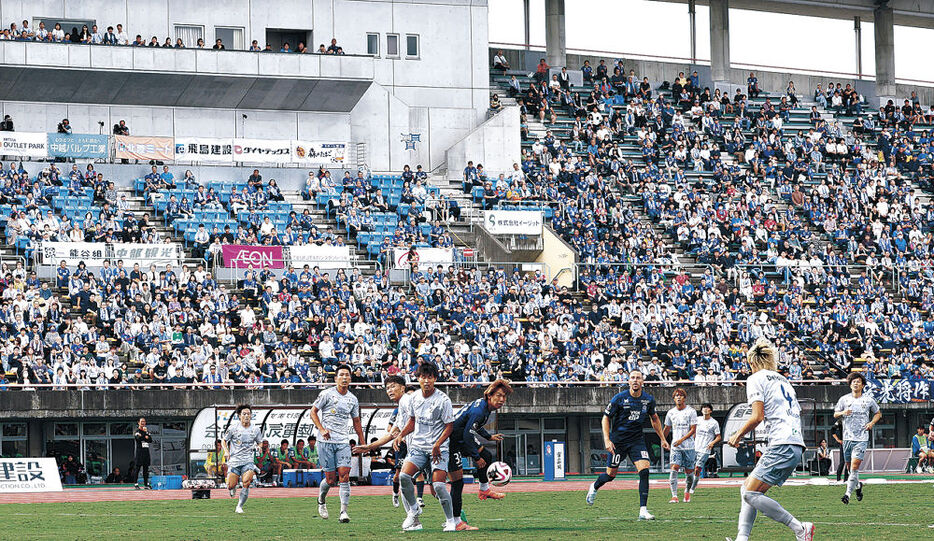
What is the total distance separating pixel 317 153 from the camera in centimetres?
5519

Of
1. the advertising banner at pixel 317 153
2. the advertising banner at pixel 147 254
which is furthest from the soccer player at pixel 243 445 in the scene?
the advertising banner at pixel 317 153

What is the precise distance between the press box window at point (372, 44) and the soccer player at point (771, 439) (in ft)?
157

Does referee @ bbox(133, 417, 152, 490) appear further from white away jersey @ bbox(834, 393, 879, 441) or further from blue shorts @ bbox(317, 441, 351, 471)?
white away jersey @ bbox(834, 393, 879, 441)

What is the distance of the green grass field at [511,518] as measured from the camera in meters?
18.0

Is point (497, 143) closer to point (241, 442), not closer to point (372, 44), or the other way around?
point (372, 44)

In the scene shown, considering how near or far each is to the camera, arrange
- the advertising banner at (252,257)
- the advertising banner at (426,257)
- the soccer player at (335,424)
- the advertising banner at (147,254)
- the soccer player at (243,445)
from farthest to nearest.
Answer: the advertising banner at (426,257), the advertising banner at (252,257), the advertising banner at (147,254), the soccer player at (243,445), the soccer player at (335,424)

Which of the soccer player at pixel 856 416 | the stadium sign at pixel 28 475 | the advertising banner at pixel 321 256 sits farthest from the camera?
the advertising banner at pixel 321 256

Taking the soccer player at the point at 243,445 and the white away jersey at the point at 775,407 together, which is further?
the soccer player at the point at 243,445

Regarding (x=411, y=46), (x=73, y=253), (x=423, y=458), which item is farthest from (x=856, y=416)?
(x=411, y=46)

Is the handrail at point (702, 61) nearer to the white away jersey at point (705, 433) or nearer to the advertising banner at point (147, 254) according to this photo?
the advertising banner at point (147, 254)

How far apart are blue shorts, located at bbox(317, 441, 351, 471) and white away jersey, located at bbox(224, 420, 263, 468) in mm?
3332

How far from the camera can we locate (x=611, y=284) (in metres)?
49.7

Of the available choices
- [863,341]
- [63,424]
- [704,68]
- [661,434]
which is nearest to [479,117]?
[704,68]

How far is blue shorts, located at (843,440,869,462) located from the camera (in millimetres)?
25544
